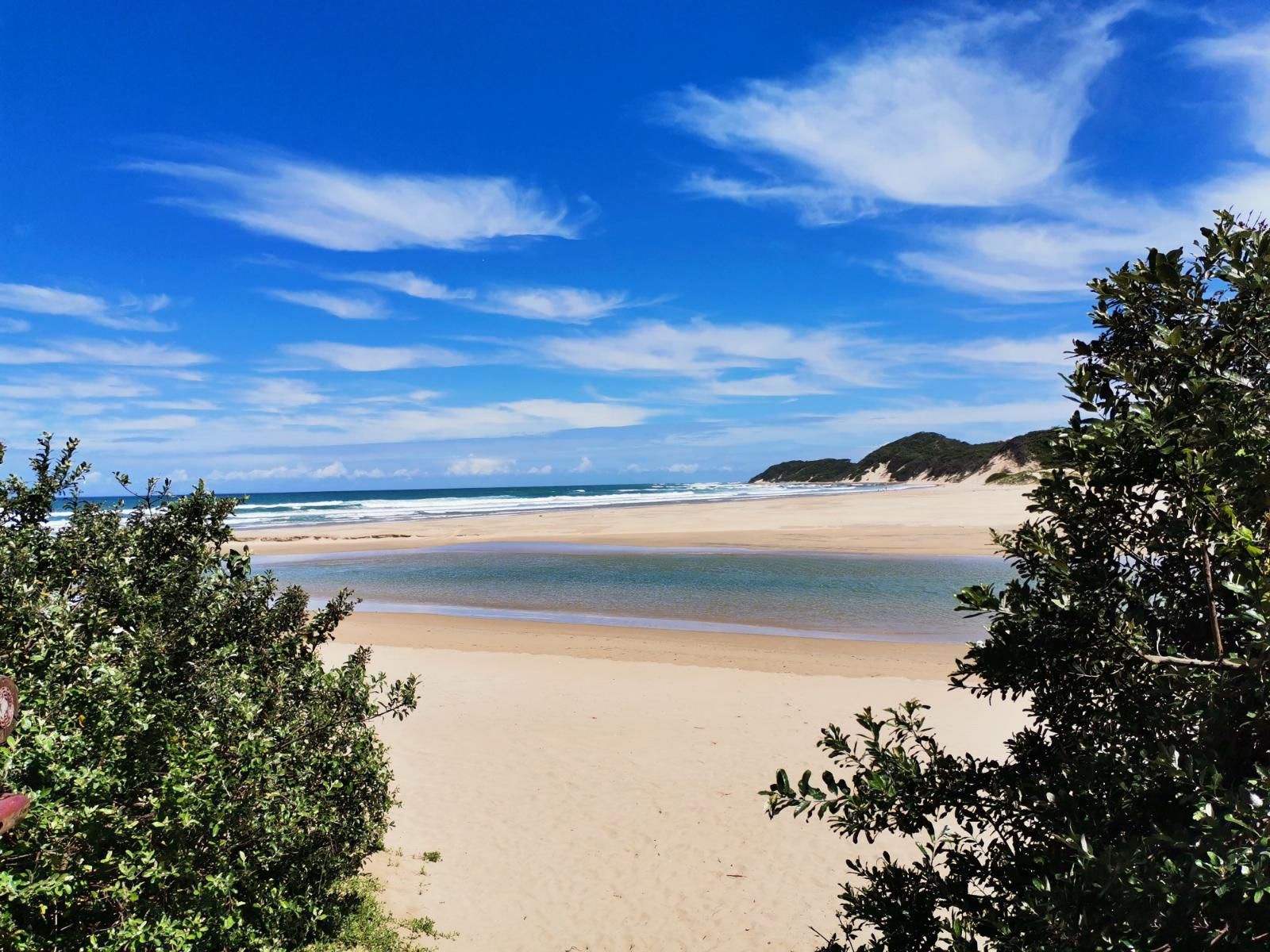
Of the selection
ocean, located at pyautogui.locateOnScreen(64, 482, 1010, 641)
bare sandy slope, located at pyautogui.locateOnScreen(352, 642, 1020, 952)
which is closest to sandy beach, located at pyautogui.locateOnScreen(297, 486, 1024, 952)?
bare sandy slope, located at pyautogui.locateOnScreen(352, 642, 1020, 952)

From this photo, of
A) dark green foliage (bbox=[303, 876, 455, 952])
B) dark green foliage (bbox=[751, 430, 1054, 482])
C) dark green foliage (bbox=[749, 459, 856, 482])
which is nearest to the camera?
dark green foliage (bbox=[303, 876, 455, 952])

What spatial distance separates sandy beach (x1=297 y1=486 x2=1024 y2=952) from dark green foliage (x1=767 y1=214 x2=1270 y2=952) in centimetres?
A: 363

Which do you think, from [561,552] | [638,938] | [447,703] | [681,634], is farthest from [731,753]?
[561,552]

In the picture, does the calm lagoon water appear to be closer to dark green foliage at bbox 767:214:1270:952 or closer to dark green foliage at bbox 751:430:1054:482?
dark green foliage at bbox 767:214:1270:952

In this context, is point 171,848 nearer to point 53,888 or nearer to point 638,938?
point 53,888

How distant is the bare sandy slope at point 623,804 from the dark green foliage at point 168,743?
1.79 metres

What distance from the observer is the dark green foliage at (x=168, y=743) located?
3629mm

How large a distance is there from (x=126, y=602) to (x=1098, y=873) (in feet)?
18.2

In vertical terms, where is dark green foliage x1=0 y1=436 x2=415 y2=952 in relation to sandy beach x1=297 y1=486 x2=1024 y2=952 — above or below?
above

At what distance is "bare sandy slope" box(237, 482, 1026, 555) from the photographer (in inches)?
1427

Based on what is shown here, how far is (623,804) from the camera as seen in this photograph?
9008 millimetres

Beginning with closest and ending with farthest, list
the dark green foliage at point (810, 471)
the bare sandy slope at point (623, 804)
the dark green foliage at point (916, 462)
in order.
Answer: the bare sandy slope at point (623, 804) < the dark green foliage at point (916, 462) < the dark green foliage at point (810, 471)

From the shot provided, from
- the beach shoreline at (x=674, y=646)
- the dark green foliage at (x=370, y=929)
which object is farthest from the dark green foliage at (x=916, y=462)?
the dark green foliage at (x=370, y=929)

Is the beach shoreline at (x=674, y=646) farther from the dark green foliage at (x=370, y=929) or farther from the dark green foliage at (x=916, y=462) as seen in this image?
the dark green foliage at (x=916, y=462)
